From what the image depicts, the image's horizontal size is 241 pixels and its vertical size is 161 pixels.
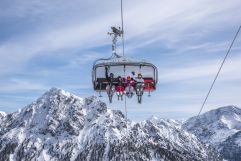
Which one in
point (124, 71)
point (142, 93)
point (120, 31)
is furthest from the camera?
point (142, 93)

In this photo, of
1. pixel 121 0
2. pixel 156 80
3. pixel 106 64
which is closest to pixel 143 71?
pixel 156 80

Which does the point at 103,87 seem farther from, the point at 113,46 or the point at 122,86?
the point at 113,46

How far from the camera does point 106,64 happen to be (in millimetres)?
40688

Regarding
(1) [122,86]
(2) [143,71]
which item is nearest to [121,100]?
(1) [122,86]

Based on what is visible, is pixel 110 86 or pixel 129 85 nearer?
pixel 129 85

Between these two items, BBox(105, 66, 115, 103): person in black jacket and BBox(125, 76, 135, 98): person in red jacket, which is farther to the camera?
BBox(125, 76, 135, 98): person in red jacket

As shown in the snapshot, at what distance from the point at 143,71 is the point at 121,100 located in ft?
14.0

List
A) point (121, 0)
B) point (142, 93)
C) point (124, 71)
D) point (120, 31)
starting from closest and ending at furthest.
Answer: point (121, 0) < point (120, 31) < point (124, 71) < point (142, 93)

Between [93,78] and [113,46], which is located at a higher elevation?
[113,46]

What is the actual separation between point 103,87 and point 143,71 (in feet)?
16.9

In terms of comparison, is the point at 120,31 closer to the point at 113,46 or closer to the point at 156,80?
the point at 113,46

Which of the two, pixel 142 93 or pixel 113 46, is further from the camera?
pixel 142 93

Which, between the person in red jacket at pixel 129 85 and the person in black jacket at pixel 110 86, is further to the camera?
the person in red jacket at pixel 129 85

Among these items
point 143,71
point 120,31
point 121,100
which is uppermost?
point 120,31
